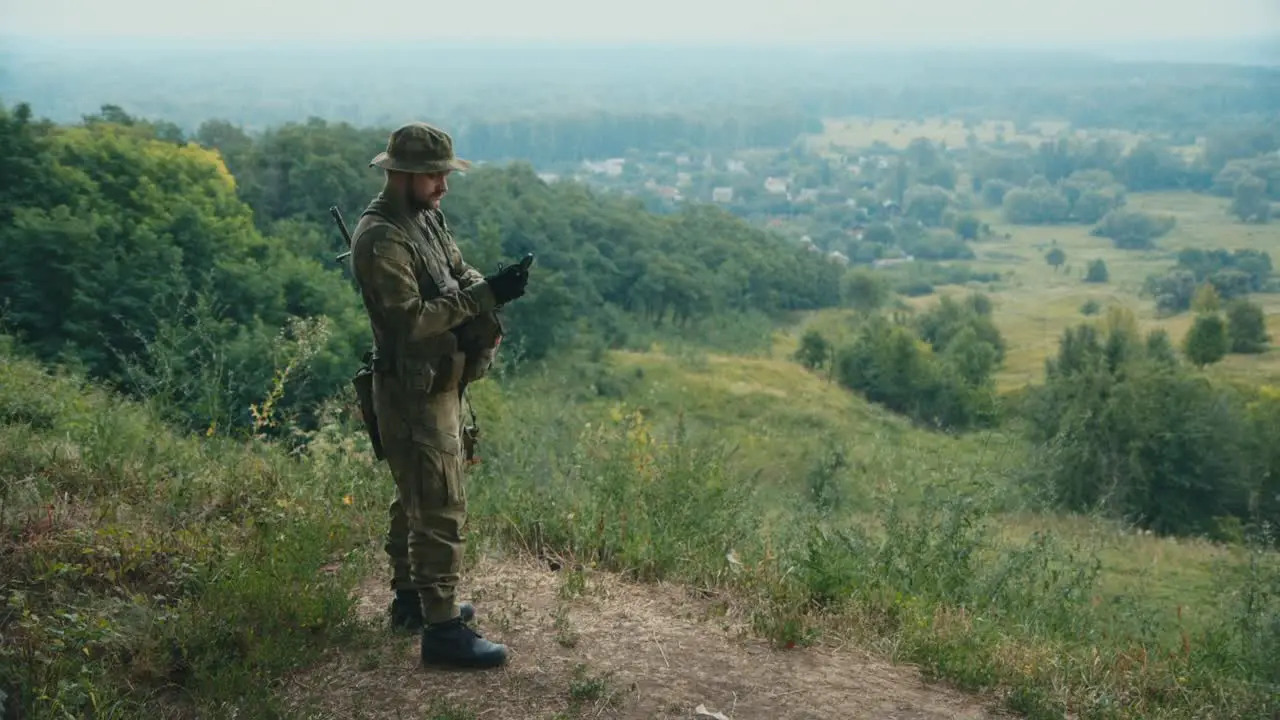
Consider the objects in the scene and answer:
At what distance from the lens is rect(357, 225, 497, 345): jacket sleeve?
3588 mm

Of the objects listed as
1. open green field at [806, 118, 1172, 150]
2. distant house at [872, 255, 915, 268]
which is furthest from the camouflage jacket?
open green field at [806, 118, 1172, 150]

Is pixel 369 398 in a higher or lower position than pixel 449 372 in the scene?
lower

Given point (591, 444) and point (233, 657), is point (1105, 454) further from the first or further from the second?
point (233, 657)

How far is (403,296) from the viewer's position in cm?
360

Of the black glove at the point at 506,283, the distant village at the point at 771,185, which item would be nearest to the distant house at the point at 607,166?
the distant village at the point at 771,185

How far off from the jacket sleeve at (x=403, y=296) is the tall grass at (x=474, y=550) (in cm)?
124

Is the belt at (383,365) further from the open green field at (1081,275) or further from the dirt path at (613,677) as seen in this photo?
the open green field at (1081,275)

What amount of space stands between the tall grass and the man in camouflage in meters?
0.50

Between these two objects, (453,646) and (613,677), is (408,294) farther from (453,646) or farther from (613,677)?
(613,677)

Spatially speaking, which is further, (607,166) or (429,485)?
(607,166)

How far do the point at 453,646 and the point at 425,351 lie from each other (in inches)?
44.3

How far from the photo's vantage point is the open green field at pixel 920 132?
15062 centimetres

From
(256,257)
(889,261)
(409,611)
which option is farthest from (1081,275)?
(409,611)

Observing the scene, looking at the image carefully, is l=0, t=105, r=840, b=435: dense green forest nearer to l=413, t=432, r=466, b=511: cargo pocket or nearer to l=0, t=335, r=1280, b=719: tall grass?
l=0, t=335, r=1280, b=719: tall grass
